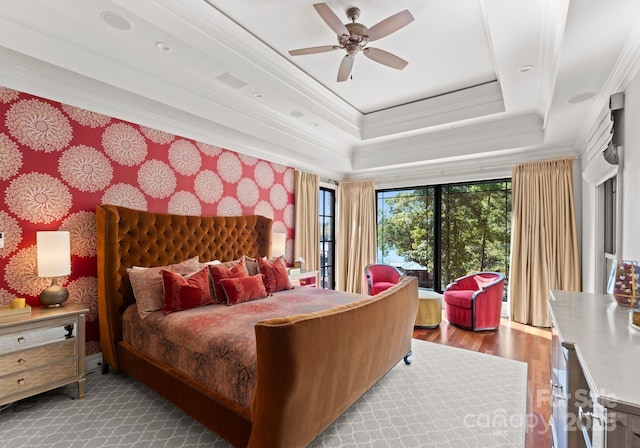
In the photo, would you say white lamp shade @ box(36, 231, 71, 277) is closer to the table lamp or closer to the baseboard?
the table lamp

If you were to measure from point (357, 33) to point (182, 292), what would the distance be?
2662 mm

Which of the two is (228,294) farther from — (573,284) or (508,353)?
(573,284)

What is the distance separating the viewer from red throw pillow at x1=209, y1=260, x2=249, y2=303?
3.20 metres

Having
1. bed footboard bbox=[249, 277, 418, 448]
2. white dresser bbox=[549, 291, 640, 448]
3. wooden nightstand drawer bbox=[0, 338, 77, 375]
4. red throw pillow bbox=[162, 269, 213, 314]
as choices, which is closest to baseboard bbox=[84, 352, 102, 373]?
wooden nightstand drawer bbox=[0, 338, 77, 375]

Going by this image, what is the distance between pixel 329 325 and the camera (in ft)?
6.10

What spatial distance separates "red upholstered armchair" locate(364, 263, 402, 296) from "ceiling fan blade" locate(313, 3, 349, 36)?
3874 millimetres

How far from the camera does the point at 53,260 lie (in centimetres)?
254

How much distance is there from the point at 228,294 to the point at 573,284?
458cm

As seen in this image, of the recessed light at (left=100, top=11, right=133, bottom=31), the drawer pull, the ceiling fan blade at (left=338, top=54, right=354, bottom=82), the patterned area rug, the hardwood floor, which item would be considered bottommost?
the hardwood floor

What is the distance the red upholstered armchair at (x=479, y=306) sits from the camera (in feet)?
14.1

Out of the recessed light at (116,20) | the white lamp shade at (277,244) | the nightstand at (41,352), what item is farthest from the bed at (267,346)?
the recessed light at (116,20)

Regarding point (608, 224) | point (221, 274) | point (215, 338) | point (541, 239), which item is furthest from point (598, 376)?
point (541, 239)

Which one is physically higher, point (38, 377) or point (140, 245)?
point (140, 245)

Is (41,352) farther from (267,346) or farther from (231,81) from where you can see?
(231,81)
